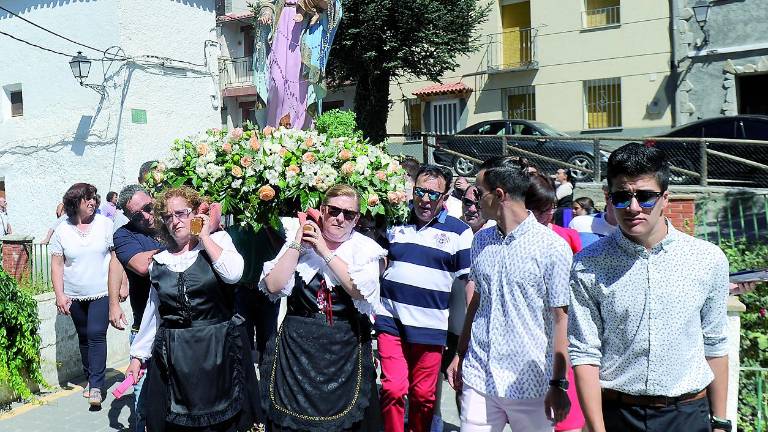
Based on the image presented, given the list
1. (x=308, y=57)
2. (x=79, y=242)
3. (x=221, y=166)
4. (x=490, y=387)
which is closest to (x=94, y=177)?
(x=79, y=242)

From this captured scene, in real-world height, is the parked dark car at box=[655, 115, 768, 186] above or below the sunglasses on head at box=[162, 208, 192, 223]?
above

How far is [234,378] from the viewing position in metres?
3.94

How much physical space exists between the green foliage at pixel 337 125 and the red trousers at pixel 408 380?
135 cm

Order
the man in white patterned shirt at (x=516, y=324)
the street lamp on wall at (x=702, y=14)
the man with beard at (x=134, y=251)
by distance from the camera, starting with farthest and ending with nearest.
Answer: the street lamp on wall at (x=702, y=14) → the man with beard at (x=134, y=251) → the man in white patterned shirt at (x=516, y=324)

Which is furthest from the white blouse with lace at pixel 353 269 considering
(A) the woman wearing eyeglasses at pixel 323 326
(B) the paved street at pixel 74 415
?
(B) the paved street at pixel 74 415

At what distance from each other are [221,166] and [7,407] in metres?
3.68

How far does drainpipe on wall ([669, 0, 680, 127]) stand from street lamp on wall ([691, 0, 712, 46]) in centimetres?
54

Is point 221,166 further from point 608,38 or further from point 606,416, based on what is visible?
point 608,38

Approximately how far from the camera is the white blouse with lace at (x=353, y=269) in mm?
3699

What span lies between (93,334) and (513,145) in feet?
41.8

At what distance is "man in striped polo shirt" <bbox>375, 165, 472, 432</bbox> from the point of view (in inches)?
184

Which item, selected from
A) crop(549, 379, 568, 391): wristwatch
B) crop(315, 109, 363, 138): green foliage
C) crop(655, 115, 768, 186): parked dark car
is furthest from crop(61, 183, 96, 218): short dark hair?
crop(655, 115, 768, 186): parked dark car

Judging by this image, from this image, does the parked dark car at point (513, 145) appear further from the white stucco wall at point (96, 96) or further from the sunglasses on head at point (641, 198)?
the sunglasses on head at point (641, 198)

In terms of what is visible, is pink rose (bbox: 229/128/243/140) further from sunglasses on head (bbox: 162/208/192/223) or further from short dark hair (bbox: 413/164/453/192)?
short dark hair (bbox: 413/164/453/192)
